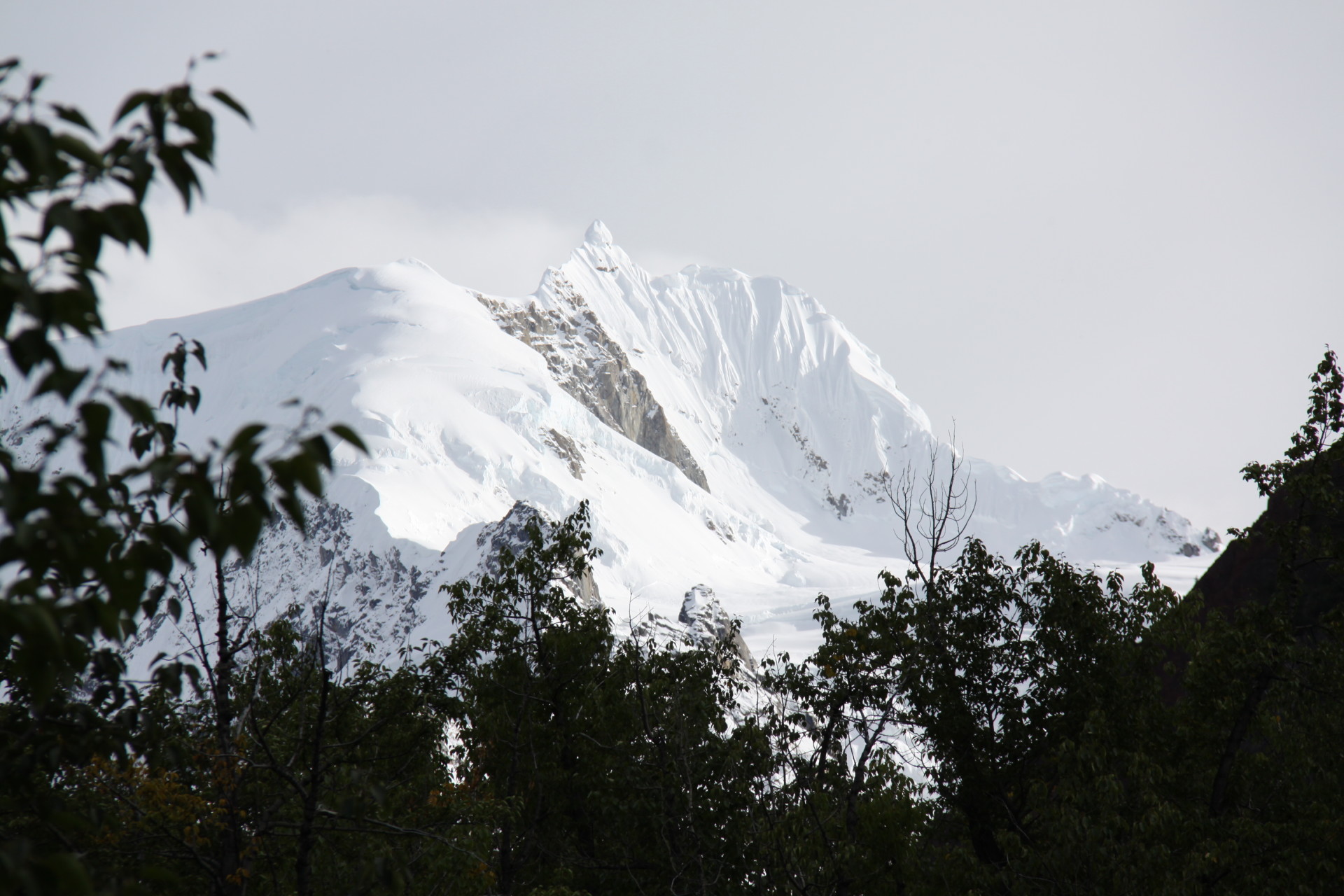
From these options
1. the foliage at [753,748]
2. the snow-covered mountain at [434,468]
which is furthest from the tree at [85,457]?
the snow-covered mountain at [434,468]

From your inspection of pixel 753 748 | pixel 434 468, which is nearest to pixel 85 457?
pixel 753 748

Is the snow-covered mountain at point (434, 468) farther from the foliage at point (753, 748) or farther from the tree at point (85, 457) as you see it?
the tree at point (85, 457)

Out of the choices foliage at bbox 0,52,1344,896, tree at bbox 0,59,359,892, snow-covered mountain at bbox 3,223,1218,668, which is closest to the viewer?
tree at bbox 0,59,359,892

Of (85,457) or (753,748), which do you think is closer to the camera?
(85,457)

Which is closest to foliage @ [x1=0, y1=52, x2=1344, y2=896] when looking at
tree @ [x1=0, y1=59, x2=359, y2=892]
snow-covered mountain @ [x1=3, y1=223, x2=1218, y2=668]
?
tree @ [x1=0, y1=59, x2=359, y2=892]

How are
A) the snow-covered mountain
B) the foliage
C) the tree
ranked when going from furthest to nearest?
the snow-covered mountain → the foliage → the tree

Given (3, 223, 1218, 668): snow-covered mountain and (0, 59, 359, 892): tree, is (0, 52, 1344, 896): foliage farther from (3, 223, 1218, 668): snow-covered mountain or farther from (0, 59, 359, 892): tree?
(3, 223, 1218, 668): snow-covered mountain

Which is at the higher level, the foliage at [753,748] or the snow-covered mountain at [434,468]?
the snow-covered mountain at [434,468]

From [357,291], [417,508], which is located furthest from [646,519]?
[357,291]

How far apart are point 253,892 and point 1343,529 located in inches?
646

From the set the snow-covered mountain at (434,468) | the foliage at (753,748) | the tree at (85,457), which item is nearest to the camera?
the tree at (85,457)

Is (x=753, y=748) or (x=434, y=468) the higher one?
(x=434, y=468)

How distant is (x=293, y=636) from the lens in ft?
40.2

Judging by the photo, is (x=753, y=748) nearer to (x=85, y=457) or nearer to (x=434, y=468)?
(x=85, y=457)
